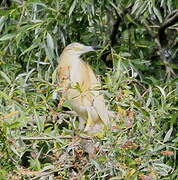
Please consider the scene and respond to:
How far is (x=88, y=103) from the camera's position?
422cm

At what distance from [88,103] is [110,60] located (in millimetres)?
685

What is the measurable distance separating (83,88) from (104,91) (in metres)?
0.32

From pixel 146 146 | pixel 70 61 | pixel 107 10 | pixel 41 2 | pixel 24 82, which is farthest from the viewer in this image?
pixel 107 10

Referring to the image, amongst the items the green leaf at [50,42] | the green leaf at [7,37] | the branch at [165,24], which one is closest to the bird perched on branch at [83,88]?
the green leaf at [50,42]

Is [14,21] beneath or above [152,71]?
above

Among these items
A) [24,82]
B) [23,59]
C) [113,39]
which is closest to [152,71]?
[113,39]

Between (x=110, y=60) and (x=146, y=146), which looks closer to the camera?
(x=146, y=146)

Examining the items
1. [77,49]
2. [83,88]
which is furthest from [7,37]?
[83,88]

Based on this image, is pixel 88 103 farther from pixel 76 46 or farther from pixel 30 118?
pixel 30 118

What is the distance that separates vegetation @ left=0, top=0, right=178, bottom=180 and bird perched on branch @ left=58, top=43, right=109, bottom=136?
7 centimetres

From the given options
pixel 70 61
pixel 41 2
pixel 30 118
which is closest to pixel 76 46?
pixel 70 61

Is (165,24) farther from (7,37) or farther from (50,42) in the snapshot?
(7,37)

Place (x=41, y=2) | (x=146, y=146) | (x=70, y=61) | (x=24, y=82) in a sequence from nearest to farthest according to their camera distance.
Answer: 1. (x=146, y=146)
2. (x=24, y=82)
3. (x=70, y=61)
4. (x=41, y=2)

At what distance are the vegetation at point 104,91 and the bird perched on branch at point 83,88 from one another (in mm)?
67
